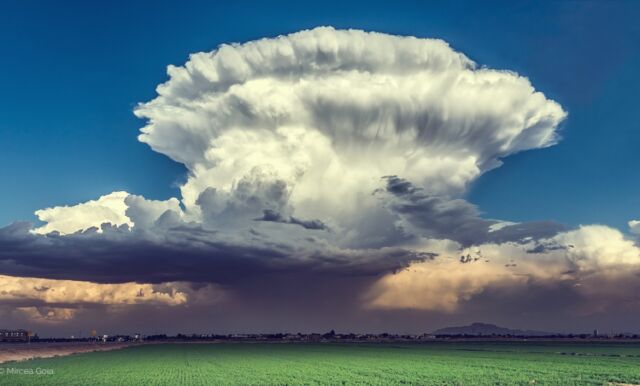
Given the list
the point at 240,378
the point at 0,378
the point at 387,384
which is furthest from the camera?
the point at 240,378

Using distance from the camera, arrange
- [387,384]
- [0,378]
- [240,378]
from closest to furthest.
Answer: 1. [387,384]
2. [0,378]
3. [240,378]

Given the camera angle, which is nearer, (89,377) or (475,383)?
(475,383)

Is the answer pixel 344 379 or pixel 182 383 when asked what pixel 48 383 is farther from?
pixel 344 379

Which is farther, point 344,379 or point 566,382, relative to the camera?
point 344,379

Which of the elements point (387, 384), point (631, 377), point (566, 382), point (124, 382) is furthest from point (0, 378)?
point (631, 377)

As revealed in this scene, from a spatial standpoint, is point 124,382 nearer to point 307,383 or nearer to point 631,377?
point 307,383

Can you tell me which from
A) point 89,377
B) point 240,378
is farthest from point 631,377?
point 89,377

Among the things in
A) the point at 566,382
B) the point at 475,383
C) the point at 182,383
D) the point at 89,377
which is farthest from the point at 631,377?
the point at 89,377

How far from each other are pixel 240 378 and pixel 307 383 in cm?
1084

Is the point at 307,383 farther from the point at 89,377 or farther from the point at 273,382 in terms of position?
the point at 89,377

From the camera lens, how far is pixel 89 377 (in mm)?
65688

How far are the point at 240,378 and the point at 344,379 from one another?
12.4 metres

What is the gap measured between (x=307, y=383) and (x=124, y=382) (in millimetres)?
19432

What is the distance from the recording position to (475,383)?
56.9 metres
